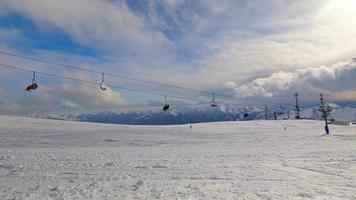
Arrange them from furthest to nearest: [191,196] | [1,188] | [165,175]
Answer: [165,175] < [1,188] < [191,196]

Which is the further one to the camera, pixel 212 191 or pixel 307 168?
pixel 307 168

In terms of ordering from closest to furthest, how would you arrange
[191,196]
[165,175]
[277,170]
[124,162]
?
1. [191,196]
2. [165,175]
3. [277,170]
4. [124,162]

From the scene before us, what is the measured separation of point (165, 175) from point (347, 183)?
7.97 meters

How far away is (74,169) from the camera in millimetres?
20531

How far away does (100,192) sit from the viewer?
14.6 m

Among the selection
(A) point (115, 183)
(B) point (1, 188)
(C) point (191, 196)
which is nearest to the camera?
(C) point (191, 196)

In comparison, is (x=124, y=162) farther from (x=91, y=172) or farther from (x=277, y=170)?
(x=277, y=170)

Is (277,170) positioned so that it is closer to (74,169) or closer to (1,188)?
(74,169)

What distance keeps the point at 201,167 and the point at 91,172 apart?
587 cm

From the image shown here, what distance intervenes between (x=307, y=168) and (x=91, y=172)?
11260 mm

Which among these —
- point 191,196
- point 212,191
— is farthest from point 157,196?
point 212,191

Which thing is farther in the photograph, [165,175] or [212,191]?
[165,175]

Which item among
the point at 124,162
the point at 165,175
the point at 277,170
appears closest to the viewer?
the point at 165,175

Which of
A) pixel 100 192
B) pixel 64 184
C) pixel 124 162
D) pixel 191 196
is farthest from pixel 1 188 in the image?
pixel 124 162
